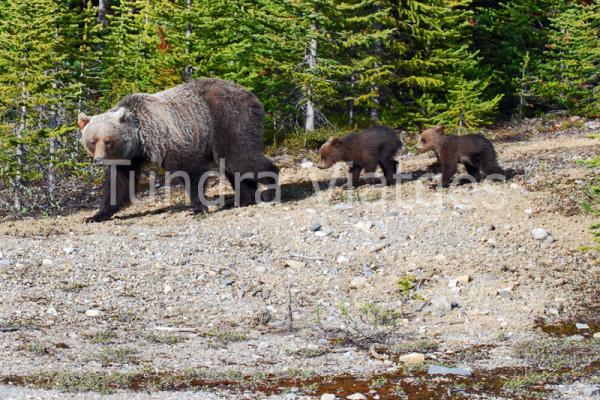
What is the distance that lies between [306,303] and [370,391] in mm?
2475

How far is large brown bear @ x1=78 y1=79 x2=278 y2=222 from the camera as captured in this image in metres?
11.2

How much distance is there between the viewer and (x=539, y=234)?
9898 millimetres

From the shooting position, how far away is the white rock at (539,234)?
9.86m

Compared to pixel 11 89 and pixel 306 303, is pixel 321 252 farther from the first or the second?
pixel 11 89

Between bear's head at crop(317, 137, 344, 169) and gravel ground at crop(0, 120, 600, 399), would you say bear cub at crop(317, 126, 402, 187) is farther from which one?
gravel ground at crop(0, 120, 600, 399)

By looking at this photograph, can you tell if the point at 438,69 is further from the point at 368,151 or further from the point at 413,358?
the point at 413,358

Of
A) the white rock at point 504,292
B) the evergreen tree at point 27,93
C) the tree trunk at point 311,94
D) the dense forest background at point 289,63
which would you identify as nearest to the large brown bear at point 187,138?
the evergreen tree at point 27,93

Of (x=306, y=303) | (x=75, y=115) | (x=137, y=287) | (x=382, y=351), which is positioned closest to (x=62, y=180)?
(x=75, y=115)

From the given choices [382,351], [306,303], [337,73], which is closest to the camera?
[382,351]

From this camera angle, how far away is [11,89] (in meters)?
13.5

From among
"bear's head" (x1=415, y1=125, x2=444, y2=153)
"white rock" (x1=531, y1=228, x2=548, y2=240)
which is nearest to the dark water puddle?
"white rock" (x1=531, y1=228, x2=548, y2=240)

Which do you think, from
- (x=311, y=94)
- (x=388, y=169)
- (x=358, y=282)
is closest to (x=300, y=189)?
(x=388, y=169)

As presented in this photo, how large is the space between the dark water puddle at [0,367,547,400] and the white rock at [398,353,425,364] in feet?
1.00

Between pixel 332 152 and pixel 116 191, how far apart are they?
3309 millimetres
